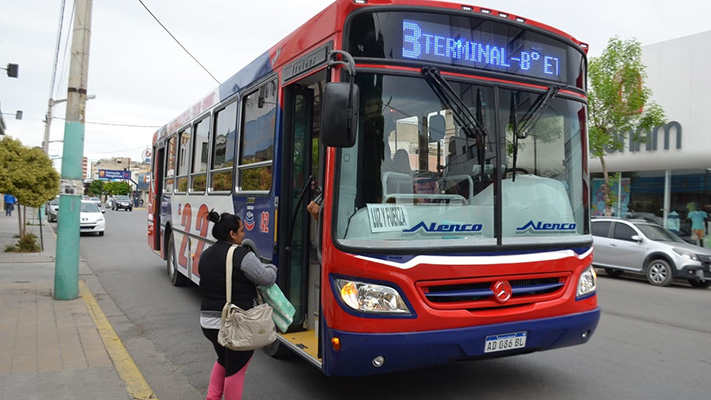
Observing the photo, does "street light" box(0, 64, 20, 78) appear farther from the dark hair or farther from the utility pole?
the dark hair

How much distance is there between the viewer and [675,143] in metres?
18.4

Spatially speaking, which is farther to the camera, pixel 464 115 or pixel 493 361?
Result: pixel 493 361

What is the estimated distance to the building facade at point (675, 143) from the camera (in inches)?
704

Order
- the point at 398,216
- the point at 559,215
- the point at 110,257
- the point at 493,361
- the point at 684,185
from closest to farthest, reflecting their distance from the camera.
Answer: the point at 398,216 → the point at 559,215 → the point at 493,361 → the point at 110,257 → the point at 684,185

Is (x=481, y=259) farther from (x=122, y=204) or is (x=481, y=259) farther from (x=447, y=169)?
(x=122, y=204)

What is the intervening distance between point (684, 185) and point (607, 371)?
A: 1612 centimetres

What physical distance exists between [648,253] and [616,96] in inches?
214

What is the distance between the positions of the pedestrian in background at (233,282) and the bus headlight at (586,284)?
252cm

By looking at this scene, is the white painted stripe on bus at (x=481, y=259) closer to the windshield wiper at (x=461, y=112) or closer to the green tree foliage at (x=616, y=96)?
the windshield wiper at (x=461, y=112)

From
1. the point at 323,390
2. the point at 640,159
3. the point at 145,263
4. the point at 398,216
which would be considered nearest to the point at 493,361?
the point at 323,390

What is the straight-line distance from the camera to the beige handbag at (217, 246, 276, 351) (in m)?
3.77

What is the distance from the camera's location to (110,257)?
15.8 m

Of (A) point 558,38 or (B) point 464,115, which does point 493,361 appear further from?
(A) point 558,38

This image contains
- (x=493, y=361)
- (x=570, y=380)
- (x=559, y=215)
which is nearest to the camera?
(x=559, y=215)
